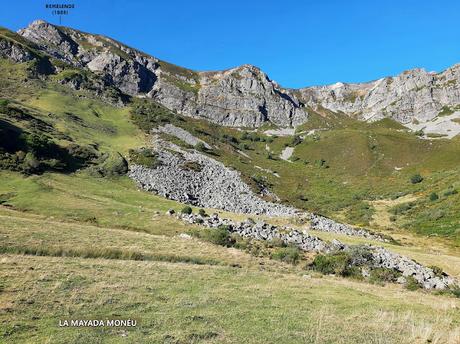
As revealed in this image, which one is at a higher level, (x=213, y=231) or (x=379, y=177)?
(x=379, y=177)

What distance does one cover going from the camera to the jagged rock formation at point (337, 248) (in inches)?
1255

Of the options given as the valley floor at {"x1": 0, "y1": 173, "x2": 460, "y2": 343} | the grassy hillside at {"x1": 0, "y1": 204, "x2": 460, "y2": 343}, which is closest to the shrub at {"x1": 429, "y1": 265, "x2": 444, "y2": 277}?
the valley floor at {"x1": 0, "y1": 173, "x2": 460, "y2": 343}

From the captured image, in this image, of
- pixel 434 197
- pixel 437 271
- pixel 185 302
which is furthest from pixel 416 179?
pixel 185 302

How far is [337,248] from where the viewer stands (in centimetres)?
3897

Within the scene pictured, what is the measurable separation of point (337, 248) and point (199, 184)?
3822 cm

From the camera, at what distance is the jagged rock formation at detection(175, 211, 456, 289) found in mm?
31875

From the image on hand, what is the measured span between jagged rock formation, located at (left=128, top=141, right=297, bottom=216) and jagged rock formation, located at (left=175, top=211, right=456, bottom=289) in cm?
1526

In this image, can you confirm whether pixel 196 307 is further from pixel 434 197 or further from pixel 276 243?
pixel 434 197

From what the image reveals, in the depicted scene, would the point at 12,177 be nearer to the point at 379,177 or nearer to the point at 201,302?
the point at 201,302

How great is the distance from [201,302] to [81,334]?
6.10 m

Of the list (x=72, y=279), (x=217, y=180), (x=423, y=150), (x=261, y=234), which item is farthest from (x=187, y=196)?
(x=423, y=150)

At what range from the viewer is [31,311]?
1362cm

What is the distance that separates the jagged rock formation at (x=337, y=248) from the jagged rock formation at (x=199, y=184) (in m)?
15.3

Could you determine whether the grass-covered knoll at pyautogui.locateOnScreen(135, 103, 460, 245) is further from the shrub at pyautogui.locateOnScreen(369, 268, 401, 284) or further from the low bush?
the low bush
